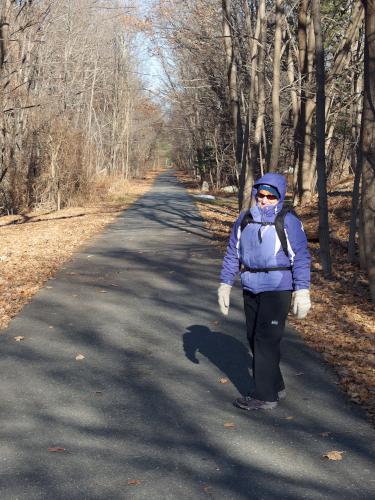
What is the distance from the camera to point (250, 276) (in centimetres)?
566

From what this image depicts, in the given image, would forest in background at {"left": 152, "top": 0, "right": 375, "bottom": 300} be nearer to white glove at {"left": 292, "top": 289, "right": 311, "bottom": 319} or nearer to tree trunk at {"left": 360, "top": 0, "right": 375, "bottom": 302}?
tree trunk at {"left": 360, "top": 0, "right": 375, "bottom": 302}

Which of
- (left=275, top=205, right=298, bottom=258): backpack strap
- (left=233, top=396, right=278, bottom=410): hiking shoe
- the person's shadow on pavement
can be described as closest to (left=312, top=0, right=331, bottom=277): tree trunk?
the person's shadow on pavement

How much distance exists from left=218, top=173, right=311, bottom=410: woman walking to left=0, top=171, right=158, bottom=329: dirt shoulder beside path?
382 cm

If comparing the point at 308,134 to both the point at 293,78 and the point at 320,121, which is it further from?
the point at 320,121

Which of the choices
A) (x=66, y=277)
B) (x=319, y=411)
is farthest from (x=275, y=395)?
(x=66, y=277)

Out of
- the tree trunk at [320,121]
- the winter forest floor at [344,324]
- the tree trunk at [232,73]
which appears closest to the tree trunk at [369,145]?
the winter forest floor at [344,324]

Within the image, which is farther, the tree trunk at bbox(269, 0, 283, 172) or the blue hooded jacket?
the tree trunk at bbox(269, 0, 283, 172)

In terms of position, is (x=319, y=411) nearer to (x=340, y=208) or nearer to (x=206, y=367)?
(x=206, y=367)

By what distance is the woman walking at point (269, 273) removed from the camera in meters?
5.51

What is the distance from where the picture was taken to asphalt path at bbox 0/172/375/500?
13.6 feet

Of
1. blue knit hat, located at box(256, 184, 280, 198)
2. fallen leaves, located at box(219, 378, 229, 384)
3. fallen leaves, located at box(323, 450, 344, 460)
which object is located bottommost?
fallen leaves, located at box(219, 378, 229, 384)

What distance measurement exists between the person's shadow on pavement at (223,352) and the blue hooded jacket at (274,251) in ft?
3.59

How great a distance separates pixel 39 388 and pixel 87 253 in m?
9.47

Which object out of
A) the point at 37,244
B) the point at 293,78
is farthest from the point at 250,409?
the point at 293,78
